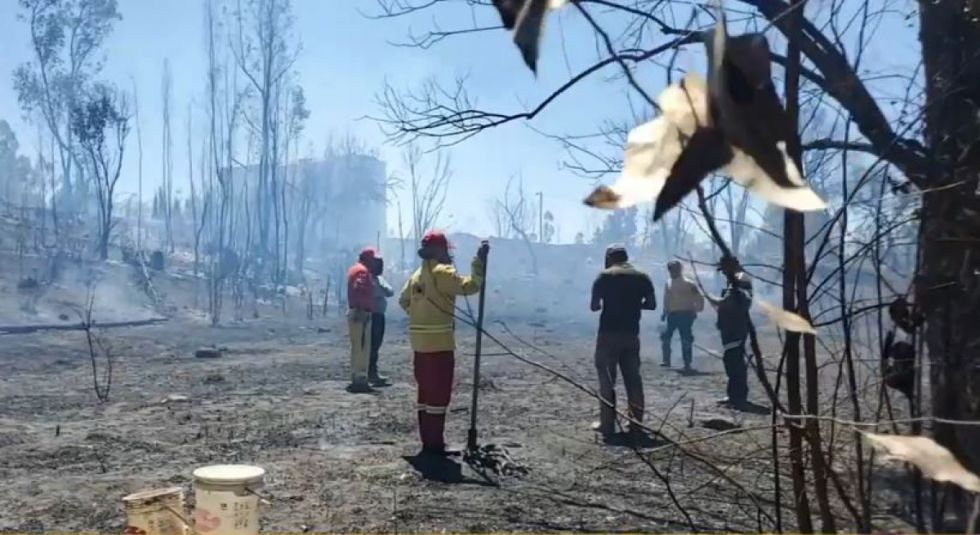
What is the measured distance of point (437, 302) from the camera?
583cm

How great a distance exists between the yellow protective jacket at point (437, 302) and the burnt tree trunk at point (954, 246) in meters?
3.45

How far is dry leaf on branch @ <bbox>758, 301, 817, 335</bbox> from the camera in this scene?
1384 millimetres

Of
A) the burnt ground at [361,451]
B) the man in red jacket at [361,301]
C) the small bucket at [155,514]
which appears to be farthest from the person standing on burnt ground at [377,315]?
the small bucket at [155,514]

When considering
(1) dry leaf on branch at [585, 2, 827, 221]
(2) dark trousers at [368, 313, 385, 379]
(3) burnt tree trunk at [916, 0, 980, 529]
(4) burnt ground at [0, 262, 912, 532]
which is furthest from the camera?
(2) dark trousers at [368, 313, 385, 379]

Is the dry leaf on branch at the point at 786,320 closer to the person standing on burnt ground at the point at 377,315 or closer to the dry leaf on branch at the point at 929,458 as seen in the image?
the dry leaf on branch at the point at 929,458

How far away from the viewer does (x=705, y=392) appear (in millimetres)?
10156

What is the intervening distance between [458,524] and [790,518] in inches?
66.2

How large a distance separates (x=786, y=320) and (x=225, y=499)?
2303mm

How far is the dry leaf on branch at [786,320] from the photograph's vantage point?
4.54 ft

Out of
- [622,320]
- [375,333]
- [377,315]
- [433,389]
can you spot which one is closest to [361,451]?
[433,389]

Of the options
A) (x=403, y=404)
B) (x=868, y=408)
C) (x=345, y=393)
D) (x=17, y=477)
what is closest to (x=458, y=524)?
(x=868, y=408)

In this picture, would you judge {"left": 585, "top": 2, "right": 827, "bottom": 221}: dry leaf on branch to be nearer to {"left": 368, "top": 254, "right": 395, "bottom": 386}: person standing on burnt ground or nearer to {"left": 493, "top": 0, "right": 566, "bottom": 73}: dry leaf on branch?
{"left": 493, "top": 0, "right": 566, "bottom": 73}: dry leaf on branch

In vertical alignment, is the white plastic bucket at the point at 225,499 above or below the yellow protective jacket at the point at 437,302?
below

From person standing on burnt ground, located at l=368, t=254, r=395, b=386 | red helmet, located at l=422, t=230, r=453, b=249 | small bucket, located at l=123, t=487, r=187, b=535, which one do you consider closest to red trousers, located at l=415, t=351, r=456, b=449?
red helmet, located at l=422, t=230, r=453, b=249
